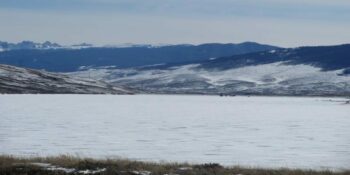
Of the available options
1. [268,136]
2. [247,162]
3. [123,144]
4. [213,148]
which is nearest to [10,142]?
[123,144]

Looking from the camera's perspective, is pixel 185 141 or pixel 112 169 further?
pixel 185 141

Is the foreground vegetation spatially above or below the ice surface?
above

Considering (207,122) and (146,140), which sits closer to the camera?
(146,140)

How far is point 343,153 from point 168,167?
1768cm

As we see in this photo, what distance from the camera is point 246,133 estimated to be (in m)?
59.6

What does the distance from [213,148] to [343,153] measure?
352 inches

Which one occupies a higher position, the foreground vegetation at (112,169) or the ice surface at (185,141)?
the foreground vegetation at (112,169)

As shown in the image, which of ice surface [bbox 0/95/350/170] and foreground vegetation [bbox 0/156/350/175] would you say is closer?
foreground vegetation [bbox 0/156/350/175]

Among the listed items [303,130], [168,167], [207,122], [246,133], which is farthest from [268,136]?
[168,167]

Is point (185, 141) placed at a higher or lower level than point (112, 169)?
lower

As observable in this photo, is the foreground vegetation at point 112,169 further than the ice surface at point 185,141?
No

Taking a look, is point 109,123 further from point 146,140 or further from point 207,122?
point 146,140

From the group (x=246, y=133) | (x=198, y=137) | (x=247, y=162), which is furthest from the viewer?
(x=246, y=133)

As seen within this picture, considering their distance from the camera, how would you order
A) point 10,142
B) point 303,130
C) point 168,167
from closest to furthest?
point 168,167 → point 10,142 → point 303,130
